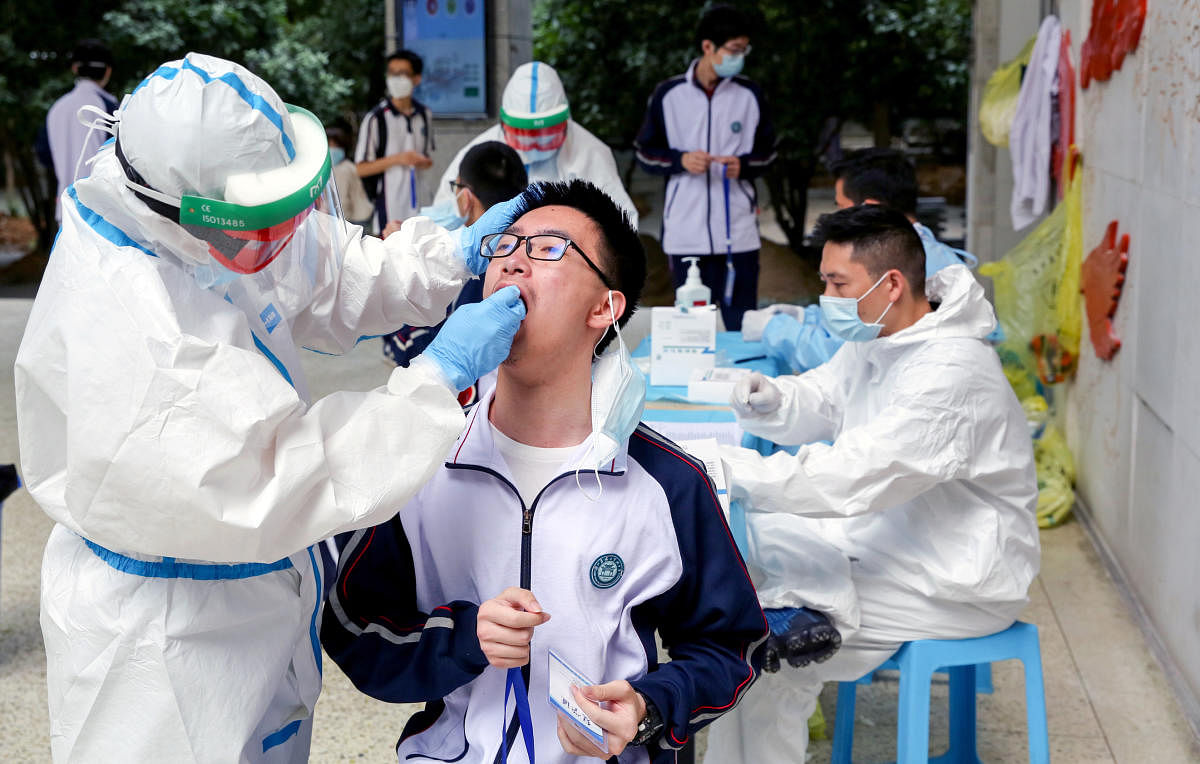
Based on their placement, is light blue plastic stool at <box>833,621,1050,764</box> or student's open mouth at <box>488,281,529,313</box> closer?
student's open mouth at <box>488,281,529,313</box>

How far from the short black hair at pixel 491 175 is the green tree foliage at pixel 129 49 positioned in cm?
662

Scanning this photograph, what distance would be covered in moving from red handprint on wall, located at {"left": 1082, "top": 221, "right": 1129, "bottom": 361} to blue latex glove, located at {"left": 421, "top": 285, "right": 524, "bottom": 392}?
2.91 metres

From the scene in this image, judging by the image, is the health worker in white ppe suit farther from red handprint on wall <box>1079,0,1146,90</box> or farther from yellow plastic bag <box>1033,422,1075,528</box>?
yellow plastic bag <box>1033,422,1075,528</box>

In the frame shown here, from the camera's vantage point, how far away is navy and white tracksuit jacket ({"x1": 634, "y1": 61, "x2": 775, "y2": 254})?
17.4ft

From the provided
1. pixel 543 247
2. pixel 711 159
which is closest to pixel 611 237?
pixel 543 247

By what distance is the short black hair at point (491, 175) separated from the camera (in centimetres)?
355

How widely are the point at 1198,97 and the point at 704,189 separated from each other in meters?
2.57

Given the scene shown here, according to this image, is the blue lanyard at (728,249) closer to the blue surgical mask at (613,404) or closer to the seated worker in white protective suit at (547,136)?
the seated worker in white protective suit at (547,136)

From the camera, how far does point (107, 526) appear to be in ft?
4.89

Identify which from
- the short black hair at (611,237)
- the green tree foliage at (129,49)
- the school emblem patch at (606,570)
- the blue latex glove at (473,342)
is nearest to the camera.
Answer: the blue latex glove at (473,342)

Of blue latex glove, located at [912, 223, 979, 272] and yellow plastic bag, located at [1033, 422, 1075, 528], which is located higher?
blue latex glove, located at [912, 223, 979, 272]

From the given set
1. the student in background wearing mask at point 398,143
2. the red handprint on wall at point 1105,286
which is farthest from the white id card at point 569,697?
the student in background wearing mask at point 398,143

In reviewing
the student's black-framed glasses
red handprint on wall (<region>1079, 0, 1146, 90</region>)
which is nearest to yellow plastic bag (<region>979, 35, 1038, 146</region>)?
red handprint on wall (<region>1079, 0, 1146, 90</region>)

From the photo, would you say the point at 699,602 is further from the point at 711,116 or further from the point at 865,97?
the point at 865,97
